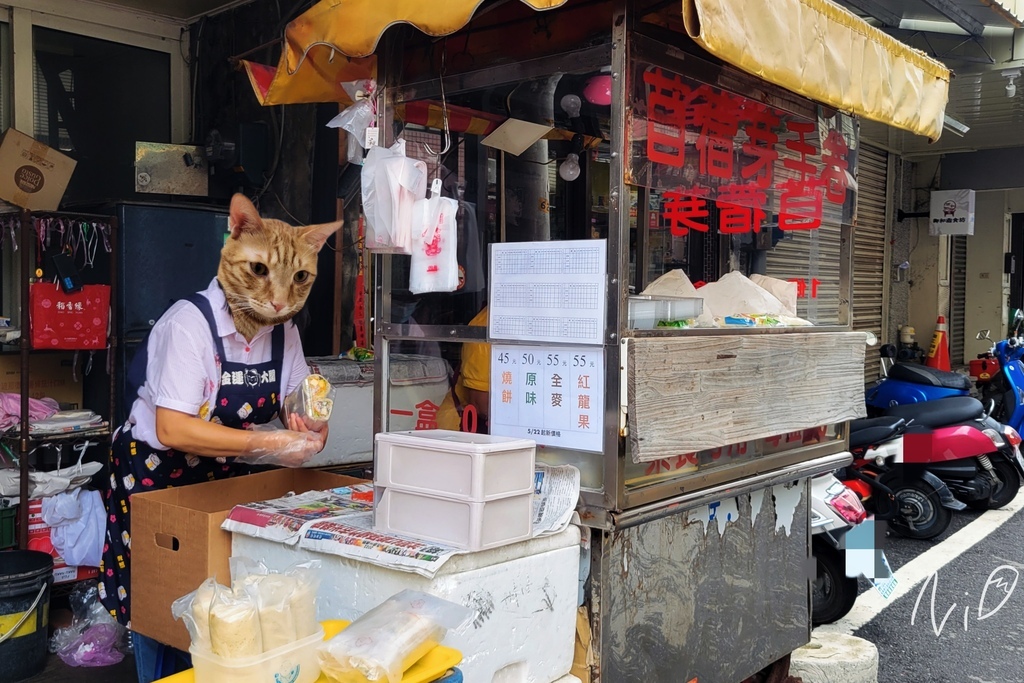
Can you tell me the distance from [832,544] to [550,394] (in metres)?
2.61

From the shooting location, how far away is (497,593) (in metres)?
2.38

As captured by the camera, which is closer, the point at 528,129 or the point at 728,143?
the point at 728,143

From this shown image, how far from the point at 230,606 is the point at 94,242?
3957mm

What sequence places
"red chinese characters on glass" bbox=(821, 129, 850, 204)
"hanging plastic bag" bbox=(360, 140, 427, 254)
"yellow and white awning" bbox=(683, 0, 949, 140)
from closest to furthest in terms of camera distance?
"yellow and white awning" bbox=(683, 0, 949, 140) → "hanging plastic bag" bbox=(360, 140, 427, 254) → "red chinese characters on glass" bbox=(821, 129, 850, 204)

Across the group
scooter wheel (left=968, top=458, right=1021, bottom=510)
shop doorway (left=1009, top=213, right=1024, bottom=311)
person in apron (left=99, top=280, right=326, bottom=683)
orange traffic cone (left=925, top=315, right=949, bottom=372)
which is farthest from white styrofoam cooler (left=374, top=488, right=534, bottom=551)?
shop doorway (left=1009, top=213, right=1024, bottom=311)

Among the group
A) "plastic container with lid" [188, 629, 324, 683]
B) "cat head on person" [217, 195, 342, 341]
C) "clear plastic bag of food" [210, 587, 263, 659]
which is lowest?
"plastic container with lid" [188, 629, 324, 683]

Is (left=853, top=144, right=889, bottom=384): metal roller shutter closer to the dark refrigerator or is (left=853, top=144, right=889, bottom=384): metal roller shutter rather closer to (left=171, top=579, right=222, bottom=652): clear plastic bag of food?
the dark refrigerator

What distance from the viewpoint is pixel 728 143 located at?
3.36 meters

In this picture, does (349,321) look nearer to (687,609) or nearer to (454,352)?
(454,352)

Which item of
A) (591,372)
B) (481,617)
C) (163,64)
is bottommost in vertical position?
(481,617)

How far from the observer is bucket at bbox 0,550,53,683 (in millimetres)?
3977

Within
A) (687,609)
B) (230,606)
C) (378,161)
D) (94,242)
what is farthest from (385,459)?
(94,242)

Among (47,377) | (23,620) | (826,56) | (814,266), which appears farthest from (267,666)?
(47,377)

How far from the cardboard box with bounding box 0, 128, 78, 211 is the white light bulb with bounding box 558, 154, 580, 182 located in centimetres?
334
